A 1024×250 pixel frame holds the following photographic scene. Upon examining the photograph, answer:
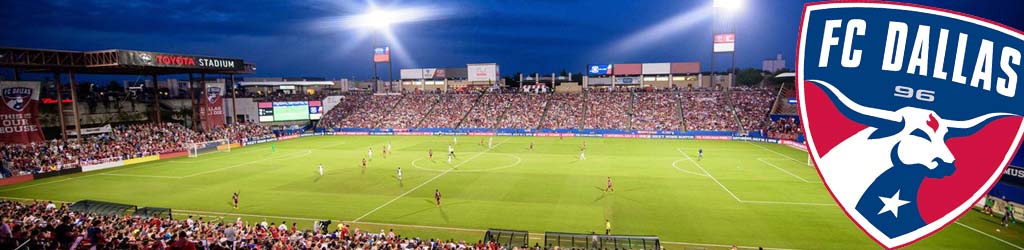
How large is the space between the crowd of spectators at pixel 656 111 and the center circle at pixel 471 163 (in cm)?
2986

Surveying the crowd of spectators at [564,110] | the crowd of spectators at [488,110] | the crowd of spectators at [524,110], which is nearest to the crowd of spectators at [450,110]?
the crowd of spectators at [488,110]

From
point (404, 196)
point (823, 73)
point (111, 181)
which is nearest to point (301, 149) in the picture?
point (111, 181)

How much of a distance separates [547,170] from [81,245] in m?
30.6

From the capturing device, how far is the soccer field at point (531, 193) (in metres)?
21.3

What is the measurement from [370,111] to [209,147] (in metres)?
32.3

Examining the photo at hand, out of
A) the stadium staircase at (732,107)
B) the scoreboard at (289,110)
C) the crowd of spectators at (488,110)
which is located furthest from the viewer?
the crowd of spectators at (488,110)

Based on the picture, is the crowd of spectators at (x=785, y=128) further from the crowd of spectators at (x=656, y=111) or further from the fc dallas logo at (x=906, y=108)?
the fc dallas logo at (x=906, y=108)

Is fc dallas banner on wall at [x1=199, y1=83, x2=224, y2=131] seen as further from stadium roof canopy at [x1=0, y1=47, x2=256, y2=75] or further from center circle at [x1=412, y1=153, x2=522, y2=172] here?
center circle at [x1=412, y1=153, x2=522, y2=172]

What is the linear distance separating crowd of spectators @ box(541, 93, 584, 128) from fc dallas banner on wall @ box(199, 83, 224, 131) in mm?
46578

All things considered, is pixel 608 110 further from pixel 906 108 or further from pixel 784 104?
pixel 906 108

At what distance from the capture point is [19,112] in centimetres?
4159

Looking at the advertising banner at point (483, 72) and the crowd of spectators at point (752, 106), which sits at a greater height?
the advertising banner at point (483, 72)

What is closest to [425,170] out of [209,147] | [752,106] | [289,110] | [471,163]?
[471,163]

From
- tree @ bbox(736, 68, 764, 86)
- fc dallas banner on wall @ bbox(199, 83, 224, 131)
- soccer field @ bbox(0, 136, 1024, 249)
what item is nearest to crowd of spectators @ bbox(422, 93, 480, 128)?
soccer field @ bbox(0, 136, 1024, 249)
